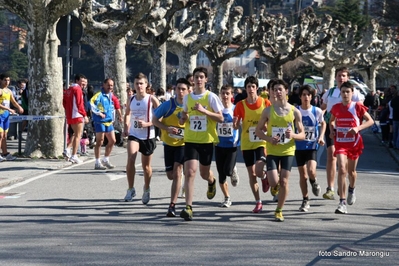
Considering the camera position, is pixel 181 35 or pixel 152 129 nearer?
pixel 152 129

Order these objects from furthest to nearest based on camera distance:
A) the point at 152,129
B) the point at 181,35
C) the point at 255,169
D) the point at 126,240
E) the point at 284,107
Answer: the point at 181,35, the point at 152,129, the point at 255,169, the point at 284,107, the point at 126,240

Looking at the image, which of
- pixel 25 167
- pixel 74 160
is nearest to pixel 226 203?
pixel 25 167

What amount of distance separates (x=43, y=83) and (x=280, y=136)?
9.42m

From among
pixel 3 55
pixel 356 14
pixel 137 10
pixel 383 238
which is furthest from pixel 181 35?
pixel 356 14

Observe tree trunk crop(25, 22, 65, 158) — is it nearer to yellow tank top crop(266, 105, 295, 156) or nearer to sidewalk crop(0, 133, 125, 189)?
sidewalk crop(0, 133, 125, 189)

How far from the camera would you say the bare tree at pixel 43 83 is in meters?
18.8

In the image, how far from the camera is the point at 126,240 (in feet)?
29.1

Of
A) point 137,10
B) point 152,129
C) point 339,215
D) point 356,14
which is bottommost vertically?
point 339,215

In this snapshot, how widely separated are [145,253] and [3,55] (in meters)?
74.7

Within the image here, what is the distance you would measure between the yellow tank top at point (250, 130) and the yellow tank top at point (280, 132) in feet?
2.48

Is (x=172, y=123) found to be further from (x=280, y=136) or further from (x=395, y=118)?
(x=395, y=118)

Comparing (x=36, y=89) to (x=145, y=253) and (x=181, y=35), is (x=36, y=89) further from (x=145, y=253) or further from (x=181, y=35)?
(x=181, y=35)

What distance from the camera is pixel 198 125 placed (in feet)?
35.1

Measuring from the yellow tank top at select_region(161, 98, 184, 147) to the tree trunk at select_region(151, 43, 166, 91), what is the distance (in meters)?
21.5
